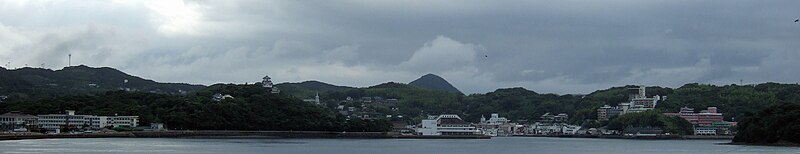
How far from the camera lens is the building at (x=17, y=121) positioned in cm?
Answer: 10225

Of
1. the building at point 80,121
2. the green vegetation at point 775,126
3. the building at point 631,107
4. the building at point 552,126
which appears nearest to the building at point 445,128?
the building at point 552,126

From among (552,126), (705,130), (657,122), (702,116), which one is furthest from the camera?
(552,126)

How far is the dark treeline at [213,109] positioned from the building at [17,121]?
6907mm

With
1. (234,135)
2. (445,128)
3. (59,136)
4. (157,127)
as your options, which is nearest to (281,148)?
(59,136)

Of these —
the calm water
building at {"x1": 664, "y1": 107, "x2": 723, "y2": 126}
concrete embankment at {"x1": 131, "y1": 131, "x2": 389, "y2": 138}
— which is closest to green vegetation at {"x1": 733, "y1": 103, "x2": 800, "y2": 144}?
the calm water

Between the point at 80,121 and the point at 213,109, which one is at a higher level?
the point at 213,109

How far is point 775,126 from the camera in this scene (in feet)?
272

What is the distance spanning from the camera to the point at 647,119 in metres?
154

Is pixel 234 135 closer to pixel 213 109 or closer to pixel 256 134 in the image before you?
pixel 213 109

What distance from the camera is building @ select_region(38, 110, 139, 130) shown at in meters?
111

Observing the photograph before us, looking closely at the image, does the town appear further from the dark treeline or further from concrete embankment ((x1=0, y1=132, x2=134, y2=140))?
concrete embankment ((x1=0, y1=132, x2=134, y2=140))

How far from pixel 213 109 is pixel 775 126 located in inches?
2623

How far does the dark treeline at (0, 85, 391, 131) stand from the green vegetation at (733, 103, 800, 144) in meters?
57.9

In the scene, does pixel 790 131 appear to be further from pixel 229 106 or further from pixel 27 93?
pixel 27 93
